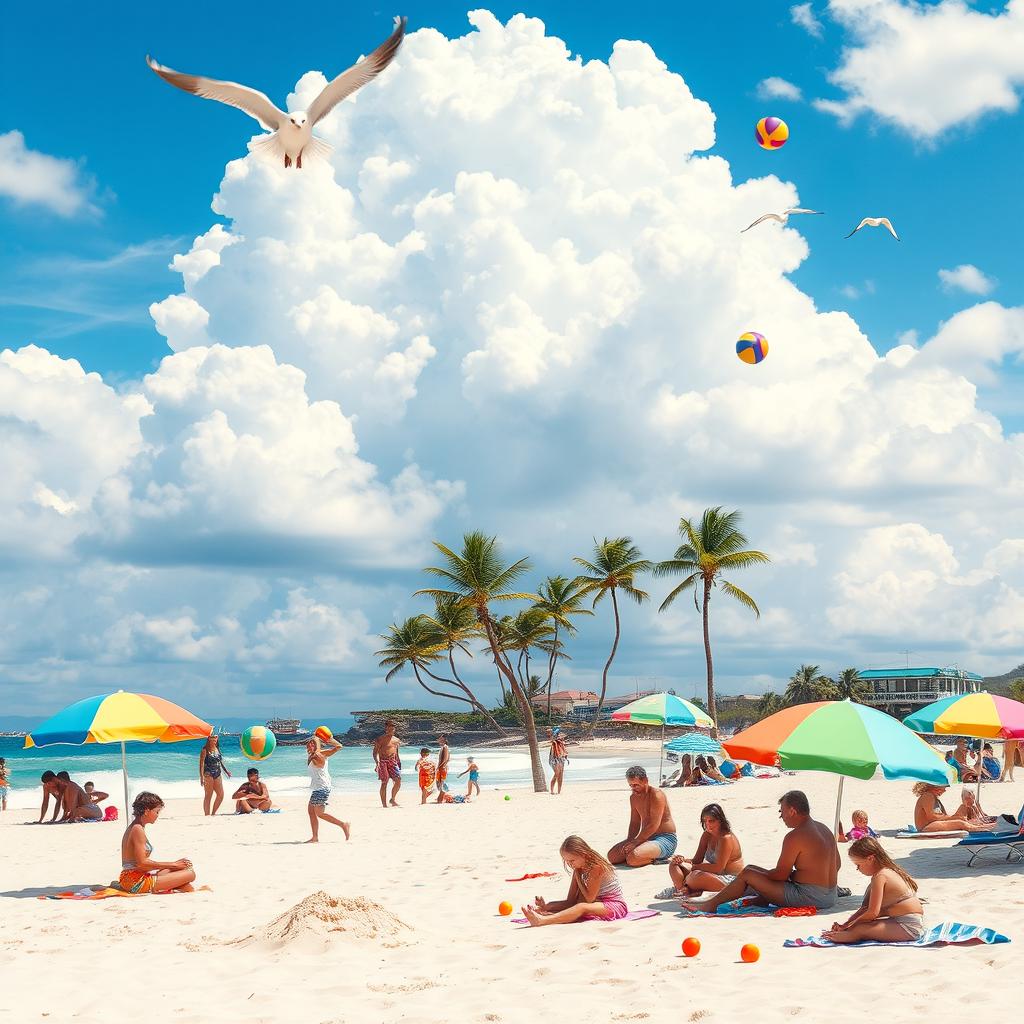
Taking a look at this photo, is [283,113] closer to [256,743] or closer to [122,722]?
[122,722]

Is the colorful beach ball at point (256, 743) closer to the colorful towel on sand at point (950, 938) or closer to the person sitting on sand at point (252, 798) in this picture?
the person sitting on sand at point (252, 798)

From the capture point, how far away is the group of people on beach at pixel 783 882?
6.88 metres

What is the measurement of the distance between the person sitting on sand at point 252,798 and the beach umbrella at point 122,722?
803 centimetres

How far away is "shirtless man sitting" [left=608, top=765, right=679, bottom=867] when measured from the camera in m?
10.3

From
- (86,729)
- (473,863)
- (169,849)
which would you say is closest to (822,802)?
(473,863)

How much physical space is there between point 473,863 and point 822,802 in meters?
9.96

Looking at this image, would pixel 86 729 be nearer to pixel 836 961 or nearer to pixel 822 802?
pixel 836 961

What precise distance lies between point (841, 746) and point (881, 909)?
1.48 m

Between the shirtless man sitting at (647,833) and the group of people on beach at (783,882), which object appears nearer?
the group of people on beach at (783,882)

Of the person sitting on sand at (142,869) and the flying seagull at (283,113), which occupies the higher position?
the flying seagull at (283,113)

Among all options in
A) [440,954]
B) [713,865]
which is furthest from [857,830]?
[440,954]

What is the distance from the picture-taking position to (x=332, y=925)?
24.1 ft

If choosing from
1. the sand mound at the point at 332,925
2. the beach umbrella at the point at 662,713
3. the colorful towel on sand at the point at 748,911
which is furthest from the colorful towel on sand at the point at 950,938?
the beach umbrella at the point at 662,713

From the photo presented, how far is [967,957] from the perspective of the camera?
250 inches
